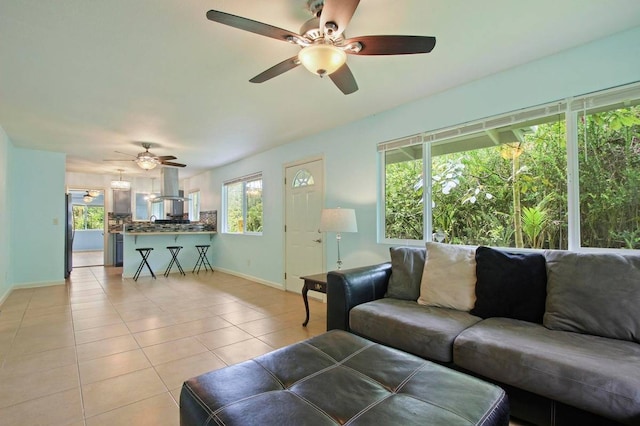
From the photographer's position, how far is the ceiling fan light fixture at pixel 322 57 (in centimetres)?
168

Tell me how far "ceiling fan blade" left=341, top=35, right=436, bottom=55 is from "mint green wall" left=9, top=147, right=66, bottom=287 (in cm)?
603

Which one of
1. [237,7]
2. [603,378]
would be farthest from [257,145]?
[603,378]

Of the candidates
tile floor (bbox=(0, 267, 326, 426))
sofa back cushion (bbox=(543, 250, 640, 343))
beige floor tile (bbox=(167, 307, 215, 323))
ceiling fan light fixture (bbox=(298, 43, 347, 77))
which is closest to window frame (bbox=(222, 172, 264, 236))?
tile floor (bbox=(0, 267, 326, 426))

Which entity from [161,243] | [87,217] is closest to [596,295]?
[161,243]

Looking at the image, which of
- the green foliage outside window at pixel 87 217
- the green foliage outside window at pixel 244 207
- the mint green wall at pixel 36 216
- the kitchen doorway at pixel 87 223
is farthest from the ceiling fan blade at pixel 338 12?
the green foliage outside window at pixel 87 217

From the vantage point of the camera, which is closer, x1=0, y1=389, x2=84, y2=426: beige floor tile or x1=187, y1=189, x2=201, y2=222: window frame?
x1=0, y1=389, x2=84, y2=426: beige floor tile

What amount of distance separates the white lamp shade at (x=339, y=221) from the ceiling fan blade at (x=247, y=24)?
1889mm

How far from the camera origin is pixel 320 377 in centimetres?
129

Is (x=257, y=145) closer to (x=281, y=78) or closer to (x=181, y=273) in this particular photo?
(x=281, y=78)

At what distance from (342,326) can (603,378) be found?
155 centimetres

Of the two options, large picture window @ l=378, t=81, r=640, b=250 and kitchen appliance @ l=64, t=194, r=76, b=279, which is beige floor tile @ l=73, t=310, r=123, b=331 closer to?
kitchen appliance @ l=64, t=194, r=76, b=279

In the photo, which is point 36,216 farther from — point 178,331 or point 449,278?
point 449,278

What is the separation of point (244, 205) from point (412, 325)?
477 cm

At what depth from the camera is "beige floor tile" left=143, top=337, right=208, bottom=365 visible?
8.09ft
